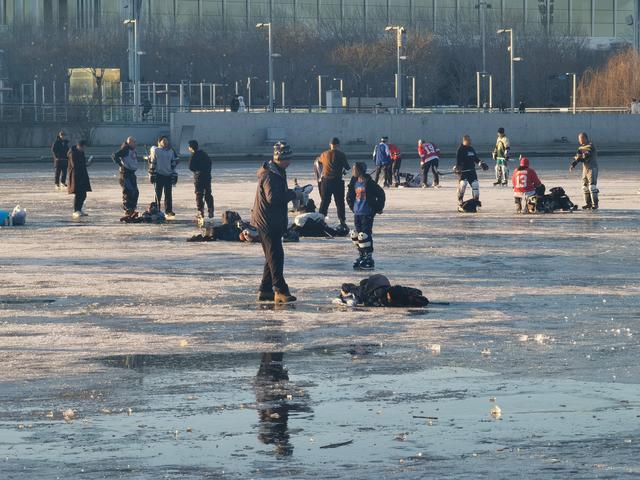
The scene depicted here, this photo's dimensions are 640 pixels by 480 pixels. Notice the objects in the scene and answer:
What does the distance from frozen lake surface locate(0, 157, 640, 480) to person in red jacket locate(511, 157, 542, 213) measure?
19.0 ft

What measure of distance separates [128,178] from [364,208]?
32.1 feet

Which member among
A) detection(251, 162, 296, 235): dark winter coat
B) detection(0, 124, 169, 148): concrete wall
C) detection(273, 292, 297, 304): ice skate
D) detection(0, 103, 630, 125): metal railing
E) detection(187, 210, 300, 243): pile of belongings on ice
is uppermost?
detection(0, 103, 630, 125): metal railing

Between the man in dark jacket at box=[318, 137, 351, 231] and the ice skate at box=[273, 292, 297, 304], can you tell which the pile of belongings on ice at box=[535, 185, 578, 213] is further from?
the ice skate at box=[273, 292, 297, 304]

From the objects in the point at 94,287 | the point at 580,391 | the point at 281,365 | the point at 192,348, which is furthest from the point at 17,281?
the point at 580,391

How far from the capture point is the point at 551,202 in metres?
30.3

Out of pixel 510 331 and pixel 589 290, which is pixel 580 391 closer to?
pixel 510 331

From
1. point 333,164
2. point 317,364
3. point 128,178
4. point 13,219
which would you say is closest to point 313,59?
point 128,178

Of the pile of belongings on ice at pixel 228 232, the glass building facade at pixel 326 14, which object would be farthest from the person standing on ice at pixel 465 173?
the glass building facade at pixel 326 14

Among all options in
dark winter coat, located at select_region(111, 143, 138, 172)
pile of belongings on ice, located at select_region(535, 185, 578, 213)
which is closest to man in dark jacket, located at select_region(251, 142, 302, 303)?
Answer: dark winter coat, located at select_region(111, 143, 138, 172)

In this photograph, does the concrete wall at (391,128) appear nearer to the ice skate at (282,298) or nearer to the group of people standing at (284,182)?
the group of people standing at (284,182)

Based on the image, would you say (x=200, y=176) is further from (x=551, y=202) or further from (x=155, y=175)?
(x=551, y=202)

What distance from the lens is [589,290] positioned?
56.4ft

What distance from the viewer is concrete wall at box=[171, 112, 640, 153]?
6888 cm

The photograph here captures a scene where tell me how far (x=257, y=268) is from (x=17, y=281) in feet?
10.8
